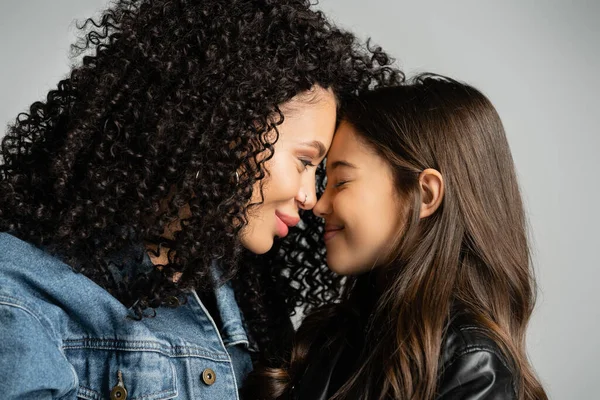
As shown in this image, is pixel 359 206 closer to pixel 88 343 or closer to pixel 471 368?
pixel 471 368

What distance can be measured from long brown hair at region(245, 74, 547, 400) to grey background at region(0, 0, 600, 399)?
0.88 metres

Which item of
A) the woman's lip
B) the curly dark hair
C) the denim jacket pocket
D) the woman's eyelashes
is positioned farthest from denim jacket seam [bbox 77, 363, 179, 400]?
the woman's eyelashes

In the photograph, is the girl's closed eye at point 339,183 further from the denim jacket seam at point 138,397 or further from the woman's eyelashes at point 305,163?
the denim jacket seam at point 138,397

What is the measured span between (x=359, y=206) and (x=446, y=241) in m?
0.25

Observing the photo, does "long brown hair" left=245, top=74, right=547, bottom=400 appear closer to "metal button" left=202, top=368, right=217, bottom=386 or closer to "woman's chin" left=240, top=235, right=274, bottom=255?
"metal button" left=202, top=368, right=217, bottom=386

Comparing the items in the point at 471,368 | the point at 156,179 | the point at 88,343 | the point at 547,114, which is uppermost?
the point at 547,114

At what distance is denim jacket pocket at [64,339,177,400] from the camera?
6.16 ft

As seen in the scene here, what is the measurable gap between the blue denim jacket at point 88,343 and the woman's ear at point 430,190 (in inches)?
25.0

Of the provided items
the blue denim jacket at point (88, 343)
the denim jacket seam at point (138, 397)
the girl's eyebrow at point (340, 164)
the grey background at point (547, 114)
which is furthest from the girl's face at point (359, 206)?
the grey background at point (547, 114)

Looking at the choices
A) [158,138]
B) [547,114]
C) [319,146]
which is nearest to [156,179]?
[158,138]

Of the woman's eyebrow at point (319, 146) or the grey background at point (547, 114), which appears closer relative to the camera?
the woman's eyebrow at point (319, 146)

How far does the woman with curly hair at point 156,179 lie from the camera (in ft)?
6.21

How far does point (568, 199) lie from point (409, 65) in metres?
0.78

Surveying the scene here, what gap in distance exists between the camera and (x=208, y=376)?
2010 millimetres
